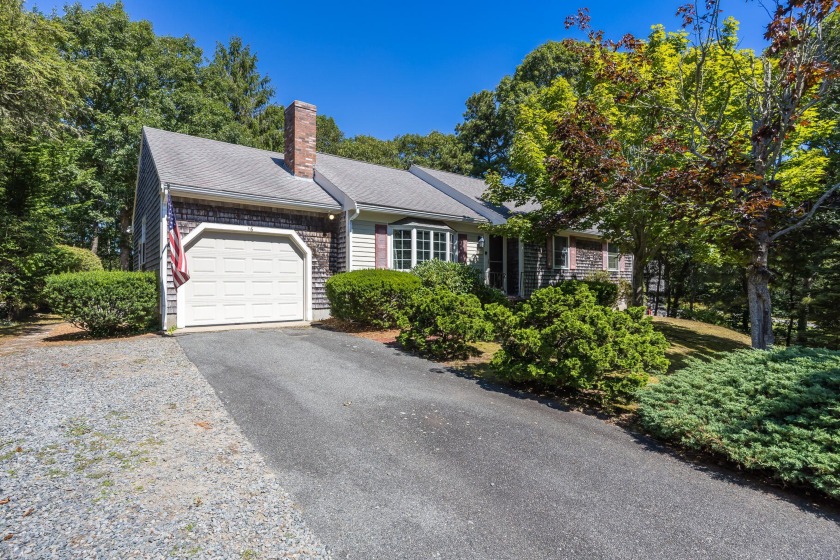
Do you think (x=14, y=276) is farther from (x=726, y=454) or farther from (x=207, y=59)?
(x=207, y=59)

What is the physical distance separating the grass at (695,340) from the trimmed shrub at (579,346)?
371 centimetres

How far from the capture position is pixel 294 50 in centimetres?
1864

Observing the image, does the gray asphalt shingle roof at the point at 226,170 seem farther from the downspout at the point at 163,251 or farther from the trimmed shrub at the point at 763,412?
the trimmed shrub at the point at 763,412

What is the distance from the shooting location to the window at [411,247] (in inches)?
464

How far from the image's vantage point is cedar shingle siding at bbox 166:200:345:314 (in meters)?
9.20

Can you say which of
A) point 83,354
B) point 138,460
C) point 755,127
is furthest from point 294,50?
point 138,460

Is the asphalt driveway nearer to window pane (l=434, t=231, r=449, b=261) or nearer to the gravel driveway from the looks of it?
the gravel driveway

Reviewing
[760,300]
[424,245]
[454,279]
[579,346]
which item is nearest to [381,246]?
[424,245]

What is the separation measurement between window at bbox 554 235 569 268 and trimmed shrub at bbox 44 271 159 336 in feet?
43.4

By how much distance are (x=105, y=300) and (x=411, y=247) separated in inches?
290

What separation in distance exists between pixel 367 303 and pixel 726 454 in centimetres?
699

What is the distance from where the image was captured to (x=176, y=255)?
8570mm

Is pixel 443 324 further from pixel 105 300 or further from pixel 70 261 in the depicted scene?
pixel 70 261

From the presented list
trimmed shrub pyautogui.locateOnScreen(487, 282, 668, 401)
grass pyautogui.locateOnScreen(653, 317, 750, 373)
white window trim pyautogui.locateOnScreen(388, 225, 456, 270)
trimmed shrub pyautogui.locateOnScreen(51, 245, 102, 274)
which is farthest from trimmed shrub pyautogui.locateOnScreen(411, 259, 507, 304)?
trimmed shrub pyautogui.locateOnScreen(51, 245, 102, 274)
